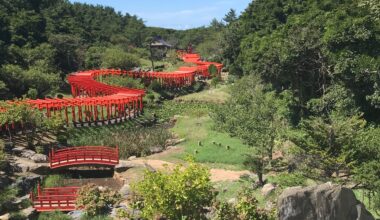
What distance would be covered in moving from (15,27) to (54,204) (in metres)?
49.7

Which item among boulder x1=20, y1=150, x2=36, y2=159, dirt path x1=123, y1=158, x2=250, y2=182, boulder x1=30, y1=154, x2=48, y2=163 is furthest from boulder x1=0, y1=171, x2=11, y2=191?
dirt path x1=123, y1=158, x2=250, y2=182

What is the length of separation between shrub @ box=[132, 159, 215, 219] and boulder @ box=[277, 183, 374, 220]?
8.01 ft

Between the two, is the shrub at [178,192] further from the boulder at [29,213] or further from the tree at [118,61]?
the tree at [118,61]

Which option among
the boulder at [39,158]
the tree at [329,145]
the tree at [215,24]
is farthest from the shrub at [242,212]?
the tree at [215,24]

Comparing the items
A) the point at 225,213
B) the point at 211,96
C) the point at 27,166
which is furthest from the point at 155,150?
the point at 211,96

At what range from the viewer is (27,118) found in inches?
1185

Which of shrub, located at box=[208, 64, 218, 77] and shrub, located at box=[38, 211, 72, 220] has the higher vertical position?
shrub, located at box=[208, 64, 218, 77]

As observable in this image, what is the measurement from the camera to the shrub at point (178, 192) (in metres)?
12.8

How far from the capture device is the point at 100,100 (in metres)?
39.8

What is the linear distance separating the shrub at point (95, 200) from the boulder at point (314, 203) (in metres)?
10.2

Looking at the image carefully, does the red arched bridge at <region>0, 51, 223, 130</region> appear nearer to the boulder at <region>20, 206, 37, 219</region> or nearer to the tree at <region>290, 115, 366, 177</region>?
the boulder at <region>20, 206, 37, 219</region>

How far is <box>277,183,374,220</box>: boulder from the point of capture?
1171cm

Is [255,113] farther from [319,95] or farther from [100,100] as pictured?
[100,100]

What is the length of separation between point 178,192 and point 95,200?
327 inches
